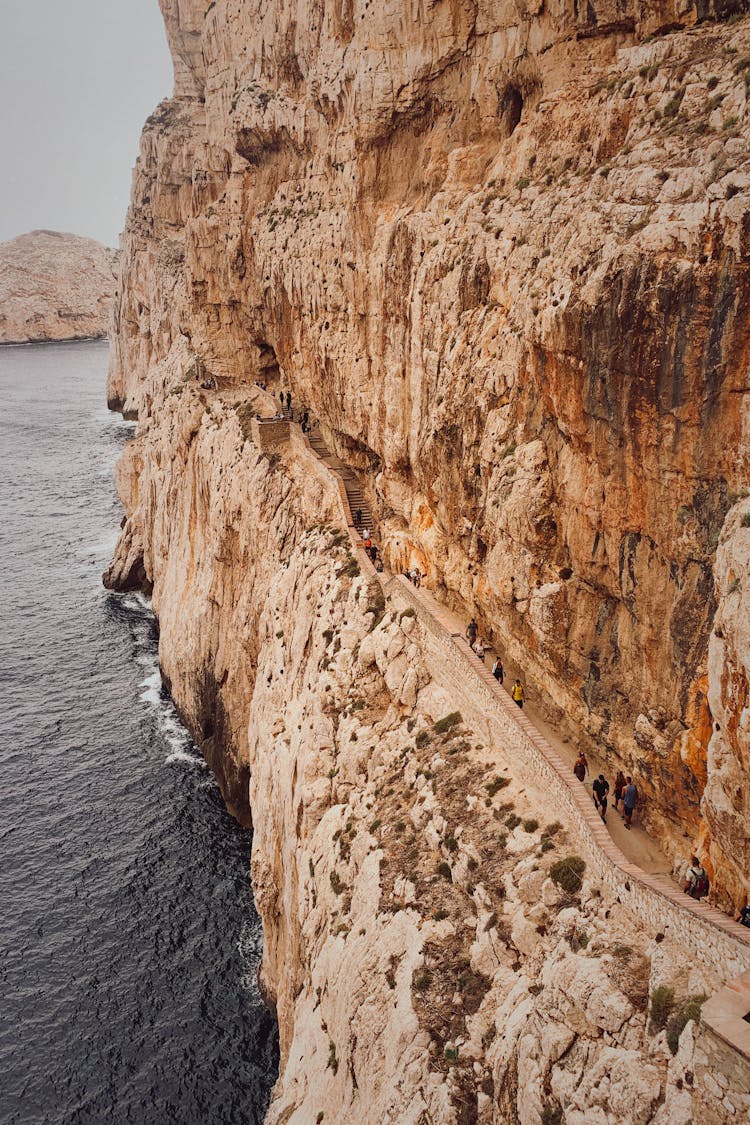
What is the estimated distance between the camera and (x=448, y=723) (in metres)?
26.5

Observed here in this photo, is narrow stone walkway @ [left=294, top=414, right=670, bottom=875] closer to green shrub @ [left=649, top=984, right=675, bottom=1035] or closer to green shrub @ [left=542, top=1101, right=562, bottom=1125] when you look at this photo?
green shrub @ [left=649, top=984, right=675, bottom=1035]

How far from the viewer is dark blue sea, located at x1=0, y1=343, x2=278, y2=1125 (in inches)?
1164

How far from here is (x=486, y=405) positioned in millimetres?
26172

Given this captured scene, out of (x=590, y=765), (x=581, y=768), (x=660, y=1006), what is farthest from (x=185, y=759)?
(x=660, y=1006)

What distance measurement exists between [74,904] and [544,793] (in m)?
25.5

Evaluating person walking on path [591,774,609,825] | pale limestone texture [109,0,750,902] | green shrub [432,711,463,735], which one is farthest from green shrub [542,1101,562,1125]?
green shrub [432,711,463,735]

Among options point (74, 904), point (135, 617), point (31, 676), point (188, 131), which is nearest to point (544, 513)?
point (74, 904)

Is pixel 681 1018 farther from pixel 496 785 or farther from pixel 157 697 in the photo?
pixel 157 697

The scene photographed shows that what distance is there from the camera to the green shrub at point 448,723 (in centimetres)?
2639

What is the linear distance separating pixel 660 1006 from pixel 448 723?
12.6 metres

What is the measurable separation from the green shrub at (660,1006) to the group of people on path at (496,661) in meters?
10.4

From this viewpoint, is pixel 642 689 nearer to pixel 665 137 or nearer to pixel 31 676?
pixel 665 137

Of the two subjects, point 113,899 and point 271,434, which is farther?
point 271,434

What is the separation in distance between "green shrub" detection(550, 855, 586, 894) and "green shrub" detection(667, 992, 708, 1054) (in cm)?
464
